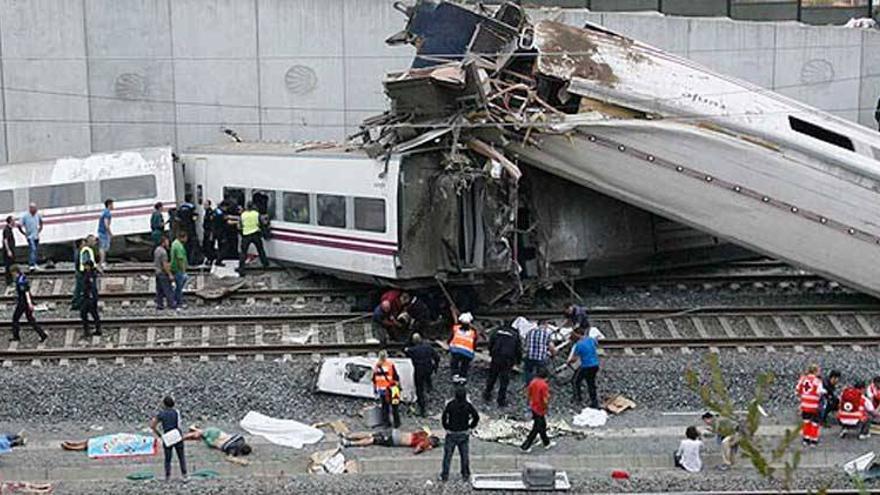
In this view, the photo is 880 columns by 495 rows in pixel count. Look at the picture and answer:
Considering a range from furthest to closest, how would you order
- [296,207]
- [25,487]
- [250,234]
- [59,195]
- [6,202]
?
[59,195] < [6,202] < [250,234] < [296,207] < [25,487]

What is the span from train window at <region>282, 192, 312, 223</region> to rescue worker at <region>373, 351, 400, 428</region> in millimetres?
5733

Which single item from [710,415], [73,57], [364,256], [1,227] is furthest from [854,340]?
[73,57]

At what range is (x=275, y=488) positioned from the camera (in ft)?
52.2

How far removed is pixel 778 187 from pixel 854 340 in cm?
260

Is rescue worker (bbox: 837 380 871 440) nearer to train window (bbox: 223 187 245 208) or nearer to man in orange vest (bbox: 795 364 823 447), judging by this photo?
man in orange vest (bbox: 795 364 823 447)

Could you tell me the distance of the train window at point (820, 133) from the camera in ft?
72.4

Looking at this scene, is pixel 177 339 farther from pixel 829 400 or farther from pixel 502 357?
pixel 829 400

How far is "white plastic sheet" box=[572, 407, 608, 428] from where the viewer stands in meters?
18.6

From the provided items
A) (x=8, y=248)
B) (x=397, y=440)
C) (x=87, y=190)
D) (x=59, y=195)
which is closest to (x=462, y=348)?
(x=397, y=440)

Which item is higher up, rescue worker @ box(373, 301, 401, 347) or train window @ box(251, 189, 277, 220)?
train window @ box(251, 189, 277, 220)

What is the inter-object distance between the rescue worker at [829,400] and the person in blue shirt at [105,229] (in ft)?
42.5

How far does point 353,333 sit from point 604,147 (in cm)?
484

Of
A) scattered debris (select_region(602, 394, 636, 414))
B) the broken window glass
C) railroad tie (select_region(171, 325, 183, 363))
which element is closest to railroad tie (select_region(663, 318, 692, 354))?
scattered debris (select_region(602, 394, 636, 414))

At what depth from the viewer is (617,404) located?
757 inches
